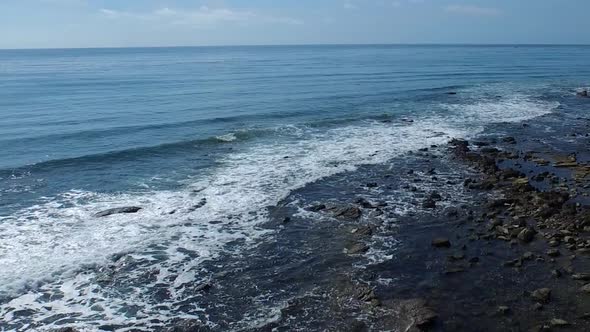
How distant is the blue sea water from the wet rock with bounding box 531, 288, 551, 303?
9017mm

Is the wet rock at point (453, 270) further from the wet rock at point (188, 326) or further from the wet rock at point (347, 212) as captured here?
the wet rock at point (188, 326)

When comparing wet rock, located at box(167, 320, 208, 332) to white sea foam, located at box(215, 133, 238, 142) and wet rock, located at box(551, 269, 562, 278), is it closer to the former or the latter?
wet rock, located at box(551, 269, 562, 278)

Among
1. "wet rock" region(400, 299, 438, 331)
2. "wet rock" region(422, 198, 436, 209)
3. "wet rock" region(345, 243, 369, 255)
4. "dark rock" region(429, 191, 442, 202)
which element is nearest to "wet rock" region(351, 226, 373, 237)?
"wet rock" region(345, 243, 369, 255)

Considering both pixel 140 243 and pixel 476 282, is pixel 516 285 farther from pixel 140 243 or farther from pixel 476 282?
pixel 140 243

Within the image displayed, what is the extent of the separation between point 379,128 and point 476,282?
23.4m

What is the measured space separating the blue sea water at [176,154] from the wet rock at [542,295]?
9.02 meters

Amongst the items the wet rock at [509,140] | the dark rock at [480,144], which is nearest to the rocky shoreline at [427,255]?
the dark rock at [480,144]

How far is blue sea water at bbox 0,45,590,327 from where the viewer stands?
15.9 metres

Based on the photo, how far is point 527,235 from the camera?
1577cm

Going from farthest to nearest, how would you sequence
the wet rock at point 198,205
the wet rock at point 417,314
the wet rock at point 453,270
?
the wet rock at point 198,205 → the wet rock at point 453,270 → the wet rock at point 417,314

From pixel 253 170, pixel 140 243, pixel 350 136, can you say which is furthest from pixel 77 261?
pixel 350 136

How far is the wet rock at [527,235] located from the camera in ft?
51.4

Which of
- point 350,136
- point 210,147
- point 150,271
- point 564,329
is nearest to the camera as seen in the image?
point 564,329

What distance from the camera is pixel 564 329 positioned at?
10.9m
